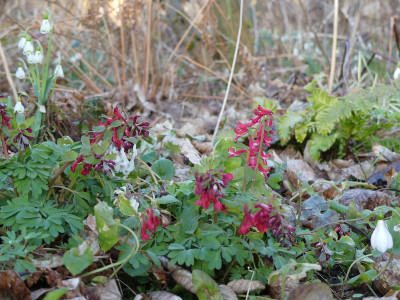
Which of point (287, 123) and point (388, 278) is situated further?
point (287, 123)

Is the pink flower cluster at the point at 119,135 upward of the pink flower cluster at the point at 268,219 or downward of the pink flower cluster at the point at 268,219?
upward

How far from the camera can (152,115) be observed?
12.2 ft

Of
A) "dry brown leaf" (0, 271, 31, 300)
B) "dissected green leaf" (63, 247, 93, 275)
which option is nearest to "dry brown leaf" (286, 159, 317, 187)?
"dissected green leaf" (63, 247, 93, 275)

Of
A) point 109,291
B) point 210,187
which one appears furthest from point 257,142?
point 109,291

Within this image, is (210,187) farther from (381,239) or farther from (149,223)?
(381,239)

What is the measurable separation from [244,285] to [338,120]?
4.87 ft

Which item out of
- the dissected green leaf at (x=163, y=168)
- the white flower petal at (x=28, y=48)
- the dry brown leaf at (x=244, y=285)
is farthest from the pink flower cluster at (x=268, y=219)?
the white flower petal at (x=28, y=48)

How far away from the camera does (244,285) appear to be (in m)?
1.42

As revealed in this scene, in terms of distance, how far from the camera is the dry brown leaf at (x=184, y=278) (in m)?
1.41

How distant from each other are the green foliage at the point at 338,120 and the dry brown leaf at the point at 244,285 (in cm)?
139

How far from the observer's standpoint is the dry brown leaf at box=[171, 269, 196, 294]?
4.64 feet

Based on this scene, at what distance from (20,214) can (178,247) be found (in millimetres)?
521

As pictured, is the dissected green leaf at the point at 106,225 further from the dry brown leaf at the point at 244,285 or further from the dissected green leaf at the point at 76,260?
the dry brown leaf at the point at 244,285

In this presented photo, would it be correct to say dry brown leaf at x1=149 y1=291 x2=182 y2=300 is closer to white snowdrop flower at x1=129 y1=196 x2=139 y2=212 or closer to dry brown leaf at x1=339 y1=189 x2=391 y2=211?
white snowdrop flower at x1=129 y1=196 x2=139 y2=212
